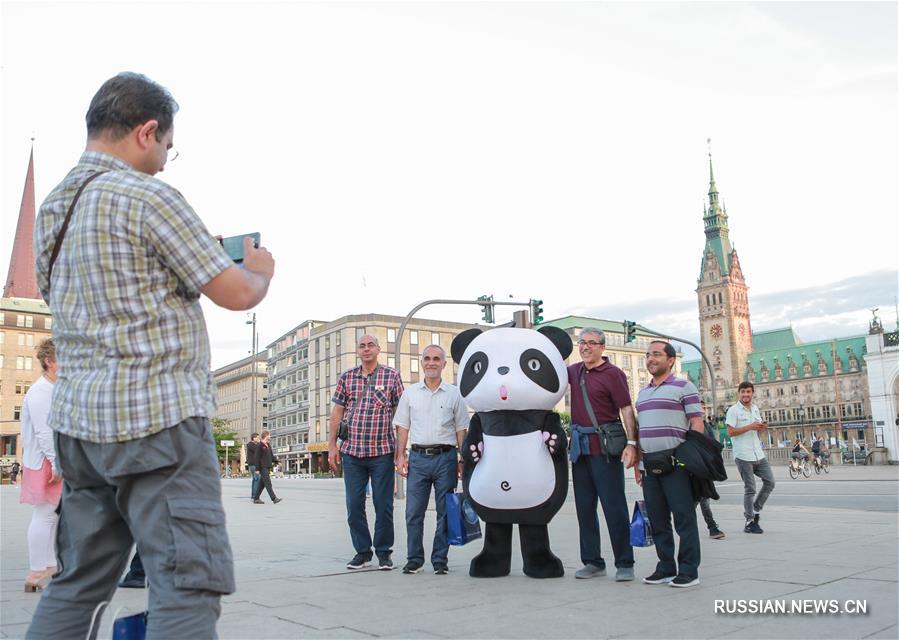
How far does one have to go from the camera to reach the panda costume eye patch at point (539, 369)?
21.9ft

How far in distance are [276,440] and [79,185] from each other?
3776 inches

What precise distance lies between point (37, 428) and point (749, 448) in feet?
26.8

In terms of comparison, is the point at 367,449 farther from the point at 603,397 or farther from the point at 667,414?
→ the point at 667,414

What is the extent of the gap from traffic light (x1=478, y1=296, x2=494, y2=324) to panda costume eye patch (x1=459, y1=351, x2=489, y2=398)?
42.1ft

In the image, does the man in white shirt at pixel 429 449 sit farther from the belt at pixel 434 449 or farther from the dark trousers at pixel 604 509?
the dark trousers at pixel 604 509

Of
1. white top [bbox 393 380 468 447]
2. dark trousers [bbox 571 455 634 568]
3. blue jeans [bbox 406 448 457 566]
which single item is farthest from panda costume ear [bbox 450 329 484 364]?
dark trousers [bbox 571 455 634 568]

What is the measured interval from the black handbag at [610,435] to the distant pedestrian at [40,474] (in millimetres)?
4290

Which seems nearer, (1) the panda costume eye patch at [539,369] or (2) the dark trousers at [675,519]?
(2) the dark trousers at [675,519]

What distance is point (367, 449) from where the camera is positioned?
7.26 metres

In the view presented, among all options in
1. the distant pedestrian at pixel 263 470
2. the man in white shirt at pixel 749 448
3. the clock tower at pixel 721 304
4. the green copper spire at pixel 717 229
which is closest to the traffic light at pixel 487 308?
the distant pedestrian at pixel 263 470

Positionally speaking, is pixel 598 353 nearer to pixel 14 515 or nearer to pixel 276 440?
pixel 14 515

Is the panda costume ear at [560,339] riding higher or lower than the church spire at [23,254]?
lower

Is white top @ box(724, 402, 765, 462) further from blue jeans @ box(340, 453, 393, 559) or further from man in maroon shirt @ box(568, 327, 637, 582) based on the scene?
blue jeans @ box(340, 453, 393, 559)

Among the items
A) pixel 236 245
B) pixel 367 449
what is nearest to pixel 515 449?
pixel 367 449
